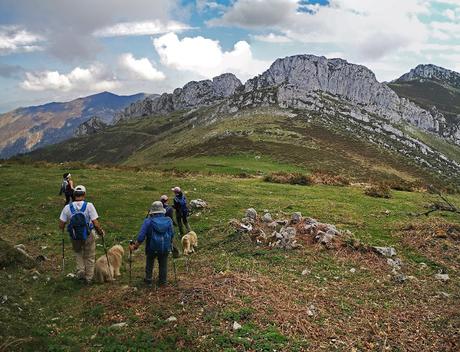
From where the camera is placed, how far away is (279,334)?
371 inches

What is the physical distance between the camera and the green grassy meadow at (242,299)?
9.42 meters

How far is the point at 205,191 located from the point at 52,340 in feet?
77.5

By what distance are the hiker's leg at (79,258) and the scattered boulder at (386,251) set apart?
11585 mm

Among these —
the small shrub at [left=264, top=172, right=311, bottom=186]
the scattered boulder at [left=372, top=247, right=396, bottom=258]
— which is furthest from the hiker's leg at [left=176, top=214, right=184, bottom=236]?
the small shrub at [left=264, top=172, right=311, bottom=186]

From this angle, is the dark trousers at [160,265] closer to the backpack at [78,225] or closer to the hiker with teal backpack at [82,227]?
the hiker with teal backpack at [82,227]

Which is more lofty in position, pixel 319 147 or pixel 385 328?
pixel 319 147

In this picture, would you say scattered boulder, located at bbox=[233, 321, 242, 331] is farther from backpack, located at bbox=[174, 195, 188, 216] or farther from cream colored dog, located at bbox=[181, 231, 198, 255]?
backpack, located at bbox=[174, 195, 188, 216]

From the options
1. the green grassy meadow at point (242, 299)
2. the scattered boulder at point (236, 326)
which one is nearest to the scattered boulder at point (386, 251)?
the green grassy meadow at point (242, 299)

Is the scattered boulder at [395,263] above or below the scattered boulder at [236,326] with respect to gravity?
below

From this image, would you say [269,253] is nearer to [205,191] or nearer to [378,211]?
[378,211]

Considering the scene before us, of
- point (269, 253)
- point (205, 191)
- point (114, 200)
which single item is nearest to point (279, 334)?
point (269, 253)

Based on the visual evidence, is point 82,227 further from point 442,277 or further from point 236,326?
point 442,277

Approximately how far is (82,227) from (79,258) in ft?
4.13

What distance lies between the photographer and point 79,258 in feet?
44.9
